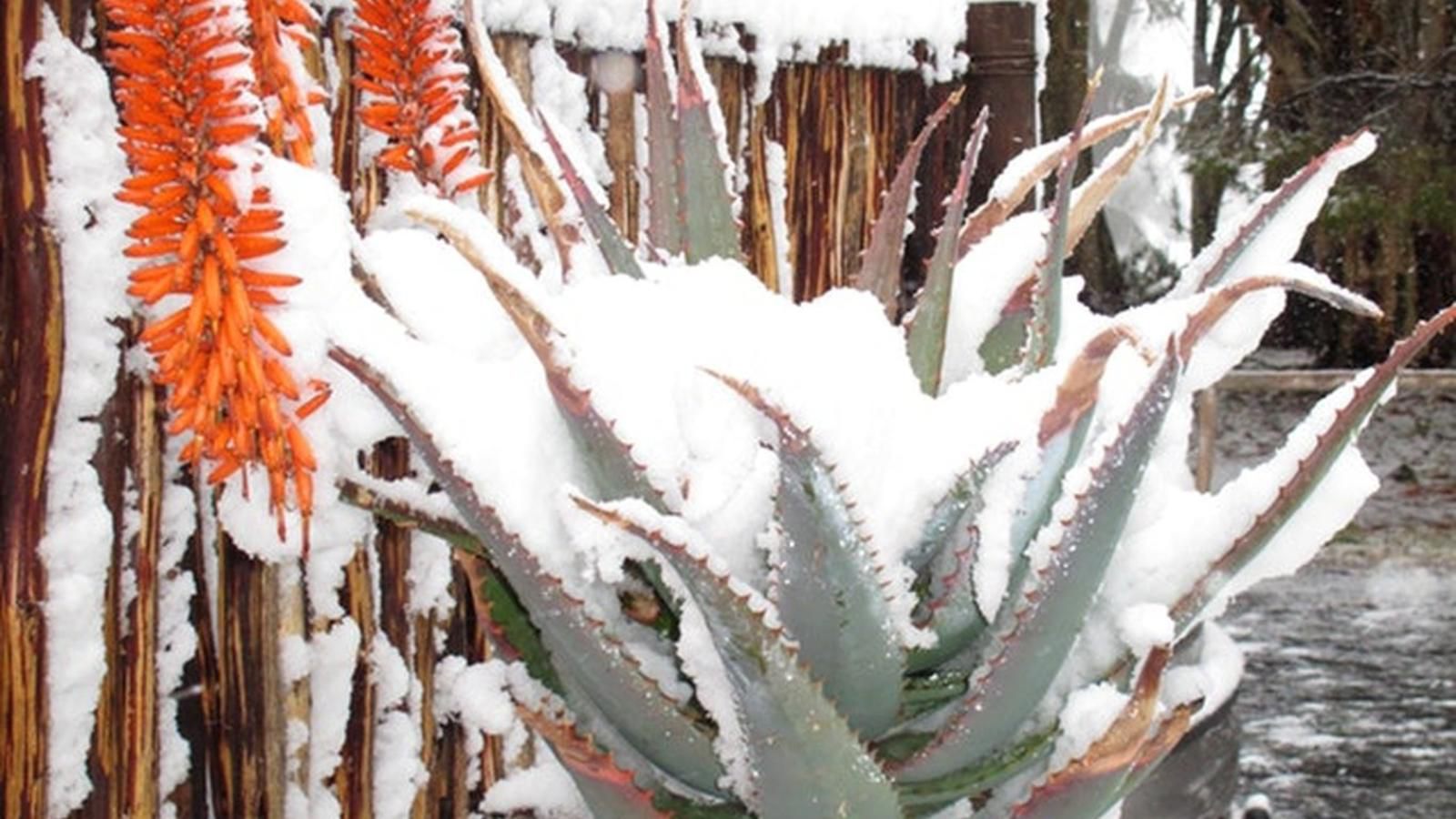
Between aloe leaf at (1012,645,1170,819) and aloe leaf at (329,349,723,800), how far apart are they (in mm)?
226

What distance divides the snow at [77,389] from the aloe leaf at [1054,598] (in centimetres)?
62

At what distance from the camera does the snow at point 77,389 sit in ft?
4.05

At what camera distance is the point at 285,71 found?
126 cm

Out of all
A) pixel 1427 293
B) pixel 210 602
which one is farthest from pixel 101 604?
pixel 1427 293

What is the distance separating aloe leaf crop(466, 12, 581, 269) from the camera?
1.36 metres

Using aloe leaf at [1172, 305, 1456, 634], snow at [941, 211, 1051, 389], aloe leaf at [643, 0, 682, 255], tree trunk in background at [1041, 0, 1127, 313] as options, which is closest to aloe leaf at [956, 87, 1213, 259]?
snow at [941, 211, 1051, 389]

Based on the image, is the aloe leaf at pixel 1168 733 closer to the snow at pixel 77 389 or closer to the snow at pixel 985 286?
the snow at pixel 985 286

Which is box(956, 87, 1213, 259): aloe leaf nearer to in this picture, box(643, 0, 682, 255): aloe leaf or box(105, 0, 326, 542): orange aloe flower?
box(643, 0, 682, 255): aloe leaf

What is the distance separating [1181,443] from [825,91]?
152 centimetres

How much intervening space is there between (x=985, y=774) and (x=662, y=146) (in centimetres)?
62

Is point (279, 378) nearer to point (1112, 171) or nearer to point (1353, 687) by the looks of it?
point (1112, 171)

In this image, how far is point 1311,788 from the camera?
477cm

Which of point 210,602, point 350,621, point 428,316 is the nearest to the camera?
point 428,316

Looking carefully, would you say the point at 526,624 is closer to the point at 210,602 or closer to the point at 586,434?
the point at 586,434
